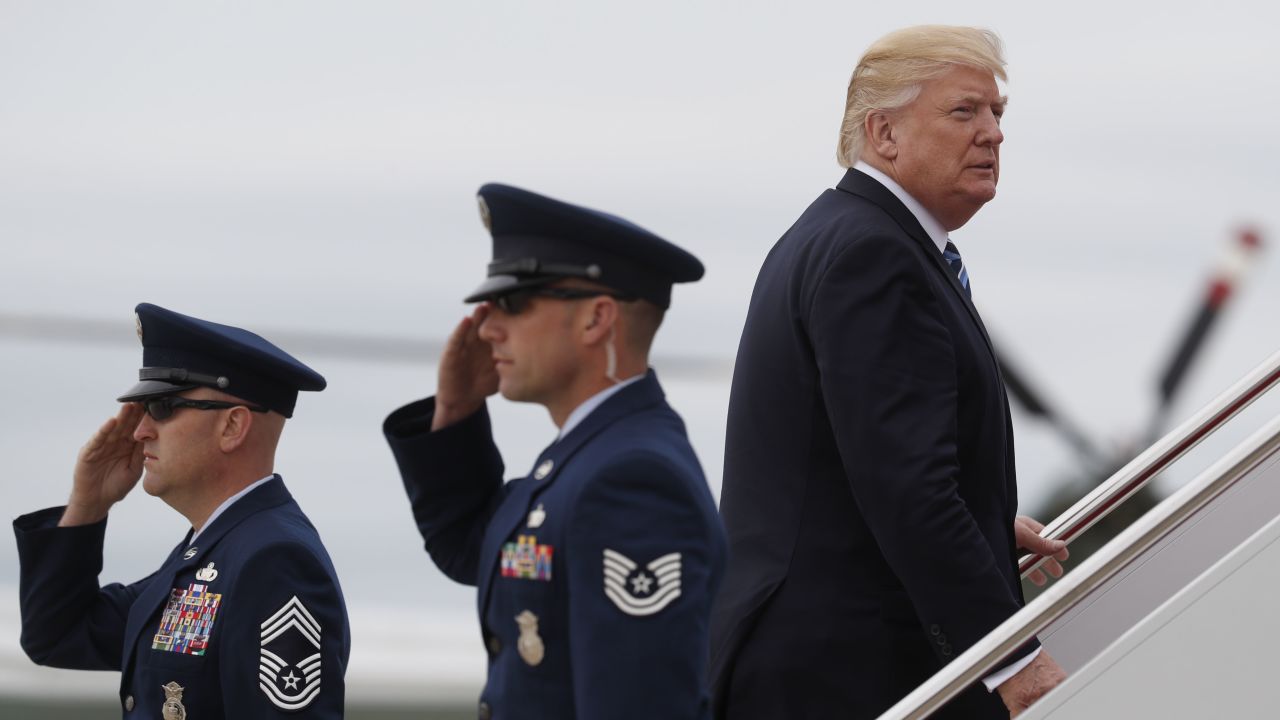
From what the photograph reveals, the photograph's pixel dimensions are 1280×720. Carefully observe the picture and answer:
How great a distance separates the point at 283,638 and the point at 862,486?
3.33ft

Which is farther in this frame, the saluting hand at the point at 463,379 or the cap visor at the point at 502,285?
the saluting hand at the point at 463,379

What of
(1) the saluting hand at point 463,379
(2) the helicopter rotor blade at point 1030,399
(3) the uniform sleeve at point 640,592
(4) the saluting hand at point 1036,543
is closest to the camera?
(3) the uniform sleeve at point 640,592

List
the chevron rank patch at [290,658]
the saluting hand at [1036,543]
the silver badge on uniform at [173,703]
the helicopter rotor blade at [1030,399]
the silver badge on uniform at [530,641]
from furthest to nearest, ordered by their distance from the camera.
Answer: the helicopter rotor blade at [1030,399], the saluting hand at [1036,543], the silver badge on uniform at [173,703], the chevron rank patch at [290,658], the silver badge on uniform at [530,641]

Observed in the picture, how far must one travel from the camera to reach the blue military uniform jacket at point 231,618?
3.02 meters

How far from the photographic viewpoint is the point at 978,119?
10.3 ft

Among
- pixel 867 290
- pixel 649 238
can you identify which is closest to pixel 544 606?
pixel 649 238

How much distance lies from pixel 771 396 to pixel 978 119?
624mm

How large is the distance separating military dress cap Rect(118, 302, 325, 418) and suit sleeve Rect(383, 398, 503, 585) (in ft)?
1.95

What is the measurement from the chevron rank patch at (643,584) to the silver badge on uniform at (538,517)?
0.16m

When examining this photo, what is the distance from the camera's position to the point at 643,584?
236 cm

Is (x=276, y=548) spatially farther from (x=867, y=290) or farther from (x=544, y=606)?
(x=867, y=290)

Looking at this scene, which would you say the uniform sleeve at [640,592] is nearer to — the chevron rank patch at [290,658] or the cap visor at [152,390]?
the chevron rank patch at [290,658]

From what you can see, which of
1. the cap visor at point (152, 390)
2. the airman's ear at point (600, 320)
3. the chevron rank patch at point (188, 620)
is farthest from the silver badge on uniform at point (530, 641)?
the cap visor at point (152, 390)

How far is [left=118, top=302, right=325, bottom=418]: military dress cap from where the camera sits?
3291mm
